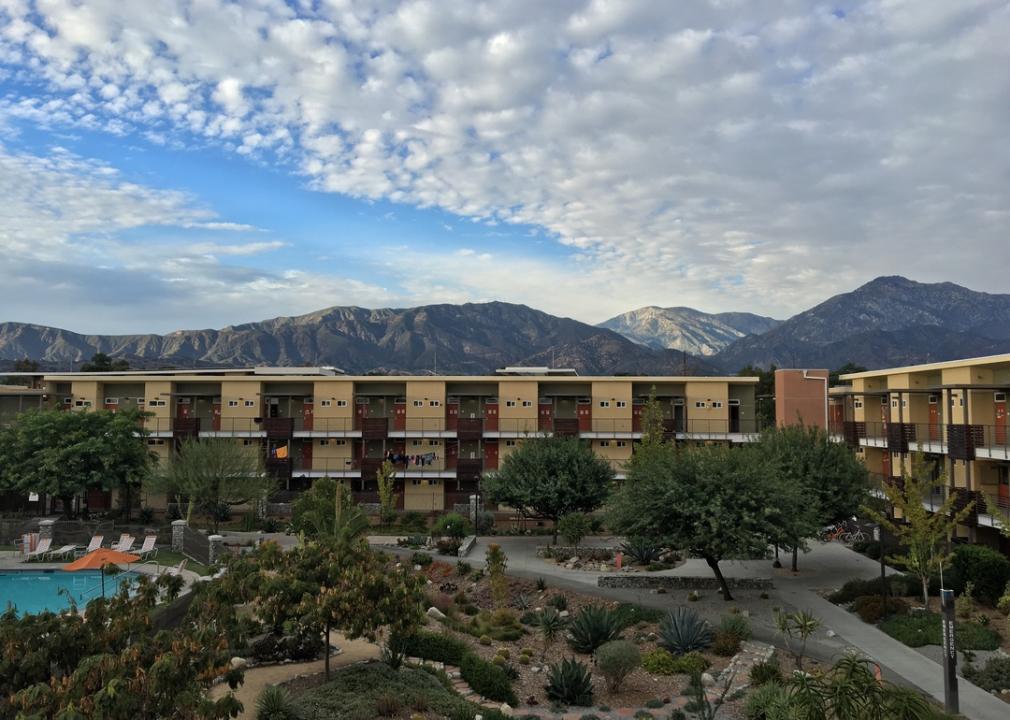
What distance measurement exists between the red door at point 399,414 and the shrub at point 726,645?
27121mm

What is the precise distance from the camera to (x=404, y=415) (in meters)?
41.9

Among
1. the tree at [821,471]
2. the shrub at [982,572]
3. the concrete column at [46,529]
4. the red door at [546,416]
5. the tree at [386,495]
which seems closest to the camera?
the shrub at [982,572]

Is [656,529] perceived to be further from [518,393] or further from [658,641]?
[518,393]

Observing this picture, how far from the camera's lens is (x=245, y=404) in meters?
41.7

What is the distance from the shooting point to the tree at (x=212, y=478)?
33.0 meters

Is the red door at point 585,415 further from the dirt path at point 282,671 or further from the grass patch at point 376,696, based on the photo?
the grass patch at point 376,696

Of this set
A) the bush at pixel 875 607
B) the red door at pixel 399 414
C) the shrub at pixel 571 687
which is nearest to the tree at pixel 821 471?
the bush at pixel 875 607

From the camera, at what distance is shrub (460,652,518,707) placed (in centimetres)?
1410

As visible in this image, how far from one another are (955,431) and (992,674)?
13875mm

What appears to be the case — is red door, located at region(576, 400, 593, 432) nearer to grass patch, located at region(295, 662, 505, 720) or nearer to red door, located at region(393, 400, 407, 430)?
A: red door, located at region(393, 400, 407, 430)

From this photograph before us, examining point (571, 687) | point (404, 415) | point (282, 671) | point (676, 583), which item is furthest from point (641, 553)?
point (404, 415)

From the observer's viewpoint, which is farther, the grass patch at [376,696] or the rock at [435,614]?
the rock at [435,614]

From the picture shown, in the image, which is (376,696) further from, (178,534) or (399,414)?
(399,414)

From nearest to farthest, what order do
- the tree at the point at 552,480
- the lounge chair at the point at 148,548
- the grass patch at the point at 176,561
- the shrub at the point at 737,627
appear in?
the shrub at the point at 737,627 → the grass patch at the point at 176,561 → the lounge chair at the point at 148,548 → the tree at the point at 552,480
